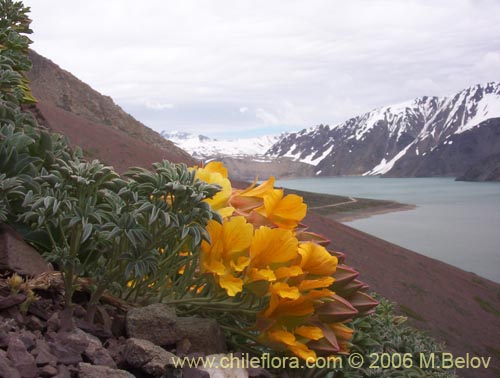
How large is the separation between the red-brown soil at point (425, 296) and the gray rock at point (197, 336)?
3.71 meters

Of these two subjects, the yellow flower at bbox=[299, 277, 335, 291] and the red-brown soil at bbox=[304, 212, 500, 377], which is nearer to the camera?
the yellow flower at bbox=[299, 277, 335, 291]

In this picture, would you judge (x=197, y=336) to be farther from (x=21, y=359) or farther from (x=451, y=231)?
(x=451, y=231)

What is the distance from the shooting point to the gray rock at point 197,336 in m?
1.54

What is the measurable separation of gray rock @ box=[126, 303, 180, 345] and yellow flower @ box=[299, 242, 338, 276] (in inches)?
15.5

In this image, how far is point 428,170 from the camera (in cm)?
14912

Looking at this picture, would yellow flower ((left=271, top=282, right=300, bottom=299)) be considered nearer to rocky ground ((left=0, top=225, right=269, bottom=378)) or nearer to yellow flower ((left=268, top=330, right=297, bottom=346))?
yellow flower ((left=268, top=330, right=297, bottom=346))

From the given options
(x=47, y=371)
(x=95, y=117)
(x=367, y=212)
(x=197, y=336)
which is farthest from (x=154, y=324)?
(x=367, y=212)

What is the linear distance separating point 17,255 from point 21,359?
43 centimetres

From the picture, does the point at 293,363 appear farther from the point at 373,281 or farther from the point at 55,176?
the point at 373,281

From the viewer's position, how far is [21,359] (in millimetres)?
1200

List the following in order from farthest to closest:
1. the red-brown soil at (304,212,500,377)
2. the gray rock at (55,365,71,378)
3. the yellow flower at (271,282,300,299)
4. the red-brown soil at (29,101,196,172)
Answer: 1. the red-brown soil at (29,101,196,172)
2. the red-brown soil at (304,212,500,377)
3. the yellow flower at (271,282,300,299)
4. the gray rock at (55,365,71,378)

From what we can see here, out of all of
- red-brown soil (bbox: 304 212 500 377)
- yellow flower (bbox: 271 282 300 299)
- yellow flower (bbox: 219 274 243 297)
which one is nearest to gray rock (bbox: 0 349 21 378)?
yellow flower (bbox: 219 274 243 297)

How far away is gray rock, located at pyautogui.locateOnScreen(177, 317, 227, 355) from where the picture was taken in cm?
154

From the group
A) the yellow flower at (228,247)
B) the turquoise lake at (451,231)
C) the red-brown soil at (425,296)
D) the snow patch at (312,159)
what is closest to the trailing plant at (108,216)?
the yellow flower at (228,247)
